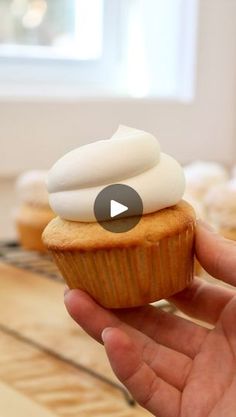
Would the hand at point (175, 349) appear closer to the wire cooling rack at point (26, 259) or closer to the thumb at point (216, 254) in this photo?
the thumb at point (216, 254)

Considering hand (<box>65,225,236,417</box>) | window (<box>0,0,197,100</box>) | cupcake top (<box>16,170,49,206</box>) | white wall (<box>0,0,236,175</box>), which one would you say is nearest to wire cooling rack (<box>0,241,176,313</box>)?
cupcake top (<box>16,170,49,206</box>)

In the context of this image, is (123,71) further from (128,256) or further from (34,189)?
(128,256)

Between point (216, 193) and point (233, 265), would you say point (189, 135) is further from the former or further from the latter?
point (233, 265)

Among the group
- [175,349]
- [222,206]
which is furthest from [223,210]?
[175,349]

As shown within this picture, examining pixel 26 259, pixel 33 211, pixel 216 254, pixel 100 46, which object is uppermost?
pixel 216 254

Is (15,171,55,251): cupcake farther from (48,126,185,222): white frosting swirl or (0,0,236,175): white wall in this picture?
(48,126,185,222): white frosting swirl
